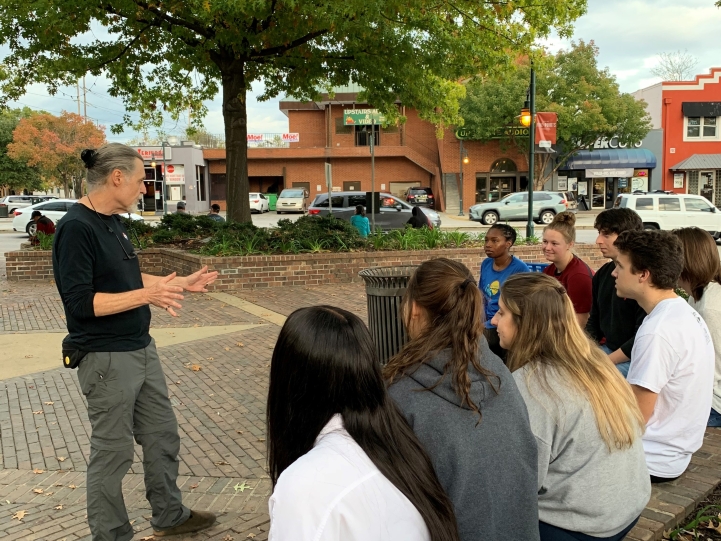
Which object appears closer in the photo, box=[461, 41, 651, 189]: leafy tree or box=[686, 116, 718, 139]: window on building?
box=[461, 41, 651, 189]: leafy tree

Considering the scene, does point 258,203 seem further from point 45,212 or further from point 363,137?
point 45,212

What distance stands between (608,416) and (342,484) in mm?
1262

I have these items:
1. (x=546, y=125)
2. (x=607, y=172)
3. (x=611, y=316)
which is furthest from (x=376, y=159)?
(x=611, y=316)

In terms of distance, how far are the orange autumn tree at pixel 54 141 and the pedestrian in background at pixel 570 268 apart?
5180 cm

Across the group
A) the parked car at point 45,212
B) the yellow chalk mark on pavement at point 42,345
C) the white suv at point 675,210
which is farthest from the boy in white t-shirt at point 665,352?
the parked car at point 45,212

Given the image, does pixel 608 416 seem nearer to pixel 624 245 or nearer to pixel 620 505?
pixel 620 505

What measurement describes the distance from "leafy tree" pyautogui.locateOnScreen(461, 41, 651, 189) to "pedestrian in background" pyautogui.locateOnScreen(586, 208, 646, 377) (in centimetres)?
3296

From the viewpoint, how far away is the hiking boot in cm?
355

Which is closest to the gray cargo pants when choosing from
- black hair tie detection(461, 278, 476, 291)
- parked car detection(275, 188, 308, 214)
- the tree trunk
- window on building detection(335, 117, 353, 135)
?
black hair tie detection(461, 278, 476, 291)

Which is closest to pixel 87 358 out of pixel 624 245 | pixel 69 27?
pixel 624 245

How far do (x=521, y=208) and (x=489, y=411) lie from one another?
31326 mm

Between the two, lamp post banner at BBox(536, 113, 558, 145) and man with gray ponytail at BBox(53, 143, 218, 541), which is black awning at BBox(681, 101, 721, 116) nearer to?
lamp post banner at BBox(536, 113, 558, 145)

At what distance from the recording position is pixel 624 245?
332cm

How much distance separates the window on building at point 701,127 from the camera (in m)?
40.8
